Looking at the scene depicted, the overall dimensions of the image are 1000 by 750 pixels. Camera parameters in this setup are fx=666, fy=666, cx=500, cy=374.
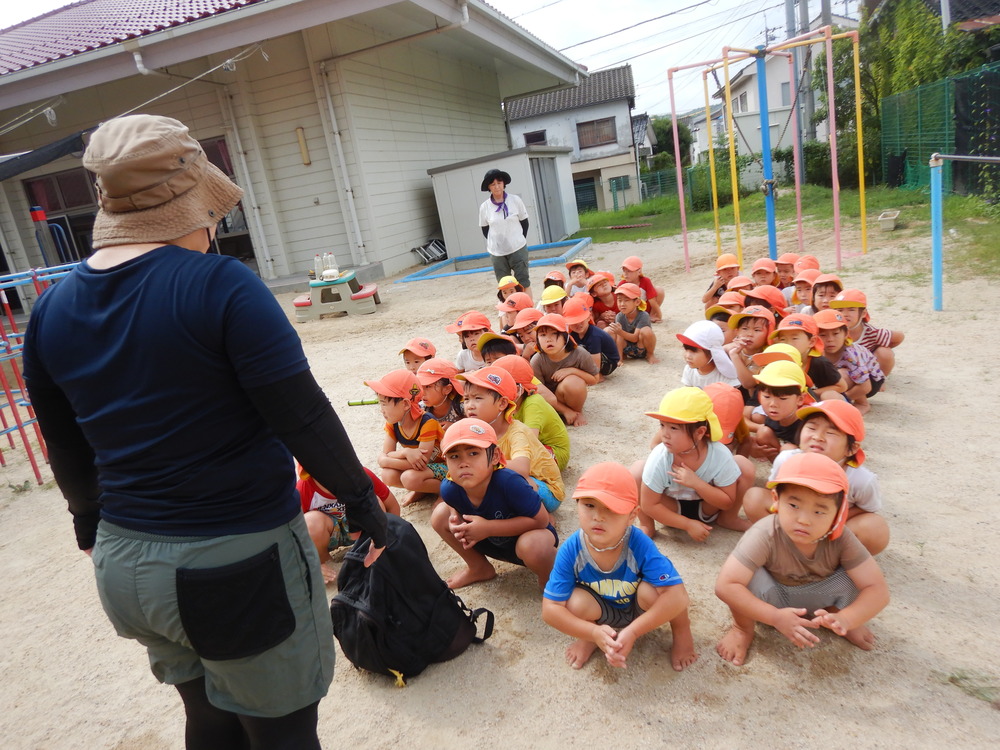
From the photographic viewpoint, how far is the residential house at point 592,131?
31.2m

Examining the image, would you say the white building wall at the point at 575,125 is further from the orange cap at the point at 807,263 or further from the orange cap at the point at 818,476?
the orange cap at the point at 818,476

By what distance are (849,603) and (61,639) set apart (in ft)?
10.7

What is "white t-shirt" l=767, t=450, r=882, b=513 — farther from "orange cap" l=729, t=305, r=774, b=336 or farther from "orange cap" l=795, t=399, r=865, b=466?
"orange cap" l=729, t=305, r=774, b=336

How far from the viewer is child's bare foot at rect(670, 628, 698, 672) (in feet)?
7.37

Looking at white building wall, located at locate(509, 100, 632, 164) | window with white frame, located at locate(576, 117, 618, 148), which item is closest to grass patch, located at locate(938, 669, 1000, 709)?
white building wall, located at locate(509, 100, 632, 164)

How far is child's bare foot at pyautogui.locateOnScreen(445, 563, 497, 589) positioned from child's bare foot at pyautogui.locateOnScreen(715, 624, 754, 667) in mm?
1037

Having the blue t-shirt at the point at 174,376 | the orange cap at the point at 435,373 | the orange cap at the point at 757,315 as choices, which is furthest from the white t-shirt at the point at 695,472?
the blue t-shirt at the point at 174,376

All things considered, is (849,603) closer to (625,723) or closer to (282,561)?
(625,723)

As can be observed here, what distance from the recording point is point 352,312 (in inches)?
381

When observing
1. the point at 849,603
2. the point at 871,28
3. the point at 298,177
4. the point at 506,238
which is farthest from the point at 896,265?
the point at 871,28

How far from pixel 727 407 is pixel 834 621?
137cm

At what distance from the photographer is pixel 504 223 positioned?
7902 millimetres

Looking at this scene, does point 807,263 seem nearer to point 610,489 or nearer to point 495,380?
point 495,380

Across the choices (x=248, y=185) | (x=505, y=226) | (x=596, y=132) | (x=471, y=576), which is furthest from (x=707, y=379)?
(x=596, y=132)
